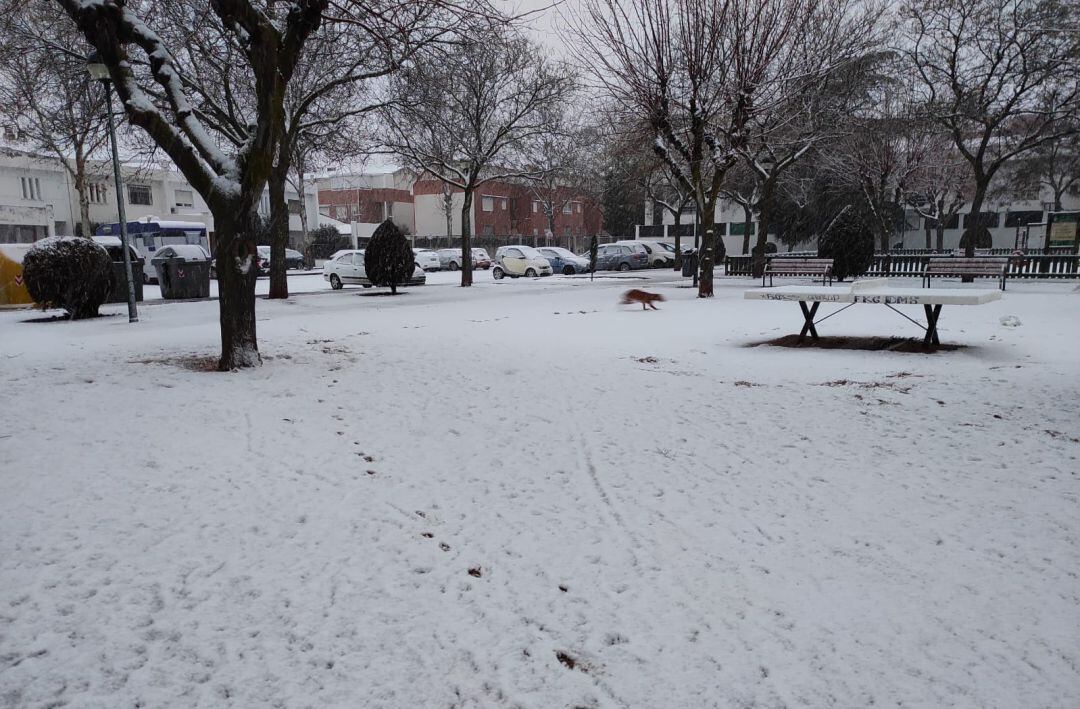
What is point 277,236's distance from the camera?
17.0 metres

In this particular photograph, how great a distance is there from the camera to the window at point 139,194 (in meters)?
45.1

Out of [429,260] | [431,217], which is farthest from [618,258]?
[431,217]

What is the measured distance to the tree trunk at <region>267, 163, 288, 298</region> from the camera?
1669 centimetres

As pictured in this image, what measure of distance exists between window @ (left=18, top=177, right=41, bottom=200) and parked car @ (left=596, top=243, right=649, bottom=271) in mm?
36033

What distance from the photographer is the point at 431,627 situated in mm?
2662

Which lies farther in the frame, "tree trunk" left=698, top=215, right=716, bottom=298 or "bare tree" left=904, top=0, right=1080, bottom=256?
"bare tree" left=904, top=0, right=1080, bottom=256

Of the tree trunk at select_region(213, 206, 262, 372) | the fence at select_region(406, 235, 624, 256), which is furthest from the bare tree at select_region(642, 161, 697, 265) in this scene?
the tree trunk at select_region(213, 206, 262, 372)

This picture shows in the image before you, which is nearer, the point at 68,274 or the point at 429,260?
the point at 68,274

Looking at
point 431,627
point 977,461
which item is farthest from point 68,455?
point 977,461

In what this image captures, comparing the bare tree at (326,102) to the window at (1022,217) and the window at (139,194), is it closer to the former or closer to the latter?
the window at (139,194)

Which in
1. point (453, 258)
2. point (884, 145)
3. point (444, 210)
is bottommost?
point (453, 258)

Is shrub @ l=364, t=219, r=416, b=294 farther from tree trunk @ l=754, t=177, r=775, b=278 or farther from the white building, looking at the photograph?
the white building

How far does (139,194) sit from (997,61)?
49181 mm

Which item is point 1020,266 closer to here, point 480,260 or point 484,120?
point 484,120
